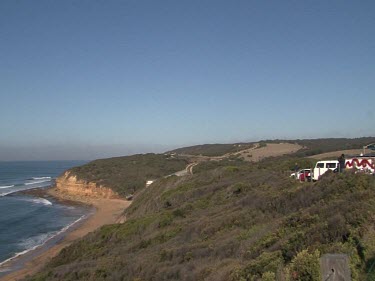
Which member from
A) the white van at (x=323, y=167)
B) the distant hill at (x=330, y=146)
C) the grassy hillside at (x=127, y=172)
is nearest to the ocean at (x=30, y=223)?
the grassy hillside at (x=127, y=172)

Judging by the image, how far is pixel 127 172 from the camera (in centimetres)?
8775

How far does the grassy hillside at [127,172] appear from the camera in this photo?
3002 inches

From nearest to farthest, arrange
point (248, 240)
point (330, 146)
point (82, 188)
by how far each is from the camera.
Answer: point (248, 240) < point (82, 188) < point (330, 146)

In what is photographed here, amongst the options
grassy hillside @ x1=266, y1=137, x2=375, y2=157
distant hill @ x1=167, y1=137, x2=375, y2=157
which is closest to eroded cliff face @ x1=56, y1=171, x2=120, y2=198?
grassy hillside @ x1=266, y1=137, x2=375, y2=157

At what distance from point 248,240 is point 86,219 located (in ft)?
132

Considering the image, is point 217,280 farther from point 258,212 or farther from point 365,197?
point 258,212

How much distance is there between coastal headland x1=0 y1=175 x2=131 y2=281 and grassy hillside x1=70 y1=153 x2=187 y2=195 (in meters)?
2.54

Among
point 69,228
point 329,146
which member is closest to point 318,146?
point 329,146

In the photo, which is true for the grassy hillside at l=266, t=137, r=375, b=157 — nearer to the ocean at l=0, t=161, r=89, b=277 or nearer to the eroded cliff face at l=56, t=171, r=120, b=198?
the eroded cliff face at l=56, t=171, r=120, b=198

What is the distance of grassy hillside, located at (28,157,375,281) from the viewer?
816 centimetres

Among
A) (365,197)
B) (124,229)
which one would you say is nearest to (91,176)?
(124,229)

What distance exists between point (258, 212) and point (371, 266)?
9.47m

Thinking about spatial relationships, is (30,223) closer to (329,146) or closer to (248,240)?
(248,240)

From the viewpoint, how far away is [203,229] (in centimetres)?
1638
